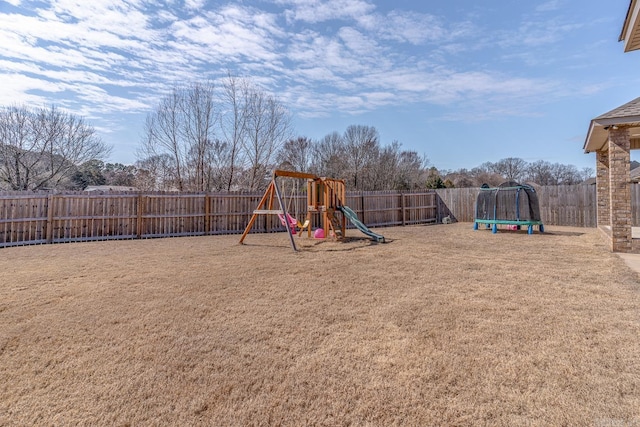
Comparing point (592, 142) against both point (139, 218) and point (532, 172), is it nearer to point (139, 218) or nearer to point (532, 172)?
point (139, 218)

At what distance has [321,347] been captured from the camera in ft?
8.30

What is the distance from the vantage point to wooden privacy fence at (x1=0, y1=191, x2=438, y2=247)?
871 centimetres

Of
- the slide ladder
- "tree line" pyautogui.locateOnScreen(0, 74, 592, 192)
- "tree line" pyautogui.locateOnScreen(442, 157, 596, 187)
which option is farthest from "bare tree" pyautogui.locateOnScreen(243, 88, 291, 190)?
"tree line" pyautogui.locateOnScreen(442, 157, 596, 187)

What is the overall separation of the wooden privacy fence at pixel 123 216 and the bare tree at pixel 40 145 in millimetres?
10124

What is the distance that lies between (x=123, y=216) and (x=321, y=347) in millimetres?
10119

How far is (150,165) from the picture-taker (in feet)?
54.7

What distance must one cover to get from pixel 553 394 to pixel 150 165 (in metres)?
18.7

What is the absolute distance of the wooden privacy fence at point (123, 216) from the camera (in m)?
8.71

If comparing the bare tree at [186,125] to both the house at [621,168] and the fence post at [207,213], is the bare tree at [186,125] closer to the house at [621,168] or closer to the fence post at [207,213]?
the fence post at [207,213]

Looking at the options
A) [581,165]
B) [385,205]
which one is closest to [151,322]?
[385,205]

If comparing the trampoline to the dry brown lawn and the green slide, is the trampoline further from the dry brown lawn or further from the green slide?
the dry brown lawn

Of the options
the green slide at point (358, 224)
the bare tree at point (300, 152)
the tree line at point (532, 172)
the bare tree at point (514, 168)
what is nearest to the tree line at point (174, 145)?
the green slide at point (358, 224)

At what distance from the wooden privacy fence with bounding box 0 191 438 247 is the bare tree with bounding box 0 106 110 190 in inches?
399

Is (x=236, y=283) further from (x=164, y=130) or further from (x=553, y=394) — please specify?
(x=164, y=130)
